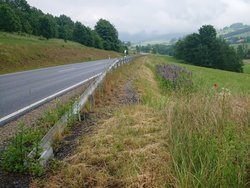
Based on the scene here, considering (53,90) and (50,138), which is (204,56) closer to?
(53,90)

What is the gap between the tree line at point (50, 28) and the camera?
5091 centimetres

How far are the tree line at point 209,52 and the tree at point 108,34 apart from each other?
68.7ft

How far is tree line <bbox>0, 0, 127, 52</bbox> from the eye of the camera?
50.9m

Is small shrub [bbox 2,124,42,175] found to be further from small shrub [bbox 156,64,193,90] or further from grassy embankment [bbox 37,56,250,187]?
small shrub [bbox 156,64,193,90]

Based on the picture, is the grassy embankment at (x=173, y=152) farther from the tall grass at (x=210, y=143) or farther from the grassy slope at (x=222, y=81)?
the grassy slope at (x=222, y=81)

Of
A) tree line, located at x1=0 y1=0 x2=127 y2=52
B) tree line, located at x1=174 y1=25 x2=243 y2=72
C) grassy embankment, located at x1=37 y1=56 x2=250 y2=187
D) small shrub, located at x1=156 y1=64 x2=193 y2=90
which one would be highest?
tree line, located at x1=0 y1=0 x2=127 y2=52

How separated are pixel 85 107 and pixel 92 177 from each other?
3315mm

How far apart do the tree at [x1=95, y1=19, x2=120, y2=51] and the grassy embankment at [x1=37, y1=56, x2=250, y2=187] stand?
8285cm

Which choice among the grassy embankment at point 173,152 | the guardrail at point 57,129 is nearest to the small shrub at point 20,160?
the guardrail at point 57,129

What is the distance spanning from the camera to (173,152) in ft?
13.1

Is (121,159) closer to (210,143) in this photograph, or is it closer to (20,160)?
(210,143)

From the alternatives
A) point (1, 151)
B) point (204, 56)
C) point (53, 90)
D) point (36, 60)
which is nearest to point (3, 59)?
point (36, 60)

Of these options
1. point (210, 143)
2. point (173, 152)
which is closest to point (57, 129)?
point (173, 152)

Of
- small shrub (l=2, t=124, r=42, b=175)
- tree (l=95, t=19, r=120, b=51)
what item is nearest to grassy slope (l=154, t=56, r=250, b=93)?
small shrub (l=2, t=124, r=42, b=175)
